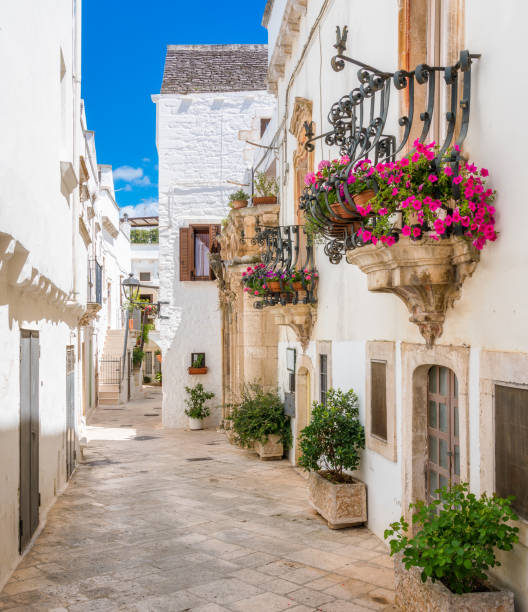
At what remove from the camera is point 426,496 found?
5.50m

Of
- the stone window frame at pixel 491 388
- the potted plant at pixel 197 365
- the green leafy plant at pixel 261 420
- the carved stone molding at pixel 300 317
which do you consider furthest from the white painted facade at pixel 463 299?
the potted plant at pixel 197 365

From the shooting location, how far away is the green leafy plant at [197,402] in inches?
656

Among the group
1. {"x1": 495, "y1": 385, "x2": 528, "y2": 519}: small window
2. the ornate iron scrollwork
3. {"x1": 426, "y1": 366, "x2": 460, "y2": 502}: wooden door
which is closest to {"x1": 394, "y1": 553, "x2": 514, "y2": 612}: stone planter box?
{"x1": 495, "y1": 385, "x2": 528, "y2": 519}: small window

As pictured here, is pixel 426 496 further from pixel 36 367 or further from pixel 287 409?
pixel 287 409

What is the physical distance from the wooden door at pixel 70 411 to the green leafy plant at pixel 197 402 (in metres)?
5.93

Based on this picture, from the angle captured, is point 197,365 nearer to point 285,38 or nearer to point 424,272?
point 285,38

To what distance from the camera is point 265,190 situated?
13336mm

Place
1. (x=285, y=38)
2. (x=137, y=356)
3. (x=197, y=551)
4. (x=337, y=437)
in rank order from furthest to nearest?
(x=137, y=356)
(x=285, y=38)
(x=337, y=437)
(x=197, y=551)

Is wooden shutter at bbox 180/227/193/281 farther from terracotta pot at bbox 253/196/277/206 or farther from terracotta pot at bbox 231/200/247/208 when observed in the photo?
terracotta pot at bbox 253/196/277/206

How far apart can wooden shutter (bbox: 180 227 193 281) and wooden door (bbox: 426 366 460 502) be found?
12.6 m

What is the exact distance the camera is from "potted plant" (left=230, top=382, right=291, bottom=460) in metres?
11.2

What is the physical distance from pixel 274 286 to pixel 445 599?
5.99 metres

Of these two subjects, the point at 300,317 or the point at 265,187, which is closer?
the point at 300,317

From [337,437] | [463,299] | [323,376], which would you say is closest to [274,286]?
[323,376]
